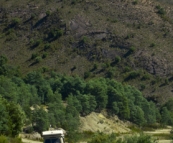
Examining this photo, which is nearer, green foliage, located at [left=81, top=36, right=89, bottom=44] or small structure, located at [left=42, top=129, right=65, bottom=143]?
small structure, located at [left=42, top=129, right=65, bottom=143]

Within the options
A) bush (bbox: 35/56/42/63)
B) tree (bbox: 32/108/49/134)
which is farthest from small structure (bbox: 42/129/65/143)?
bush (bbox: 35/56/42/63)

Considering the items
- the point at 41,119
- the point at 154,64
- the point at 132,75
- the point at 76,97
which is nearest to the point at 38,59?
the point at 132,75

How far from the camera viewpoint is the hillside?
126m


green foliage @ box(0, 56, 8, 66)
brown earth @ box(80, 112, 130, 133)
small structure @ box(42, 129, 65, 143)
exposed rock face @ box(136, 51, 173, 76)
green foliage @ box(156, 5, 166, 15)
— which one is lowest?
small structure @ box(42, 129, 65, 143)

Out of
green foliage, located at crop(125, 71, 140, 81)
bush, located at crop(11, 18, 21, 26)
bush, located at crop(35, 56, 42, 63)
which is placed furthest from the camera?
bush, located at crop(11, 18, 21, 26)

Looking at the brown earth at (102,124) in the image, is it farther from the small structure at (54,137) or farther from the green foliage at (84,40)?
the small structure at (54,137)

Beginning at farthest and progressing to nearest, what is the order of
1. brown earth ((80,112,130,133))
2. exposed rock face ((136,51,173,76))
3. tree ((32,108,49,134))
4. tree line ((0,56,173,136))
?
exposed rock face ((136,51,173,76))
brown earth ((80,112,130,133))
tree line ((0,56,173,136))
tree ((32,108,49,134))

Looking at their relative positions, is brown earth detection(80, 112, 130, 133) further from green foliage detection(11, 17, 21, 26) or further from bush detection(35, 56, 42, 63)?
green foliage detection(11, 17, 21, 26)

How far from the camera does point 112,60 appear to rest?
13000 cm

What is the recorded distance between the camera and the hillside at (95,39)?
126 metres

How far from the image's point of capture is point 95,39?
13512 centimetres

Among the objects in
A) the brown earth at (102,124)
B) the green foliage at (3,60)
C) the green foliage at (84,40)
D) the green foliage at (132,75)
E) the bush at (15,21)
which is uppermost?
the bush at (15,21)

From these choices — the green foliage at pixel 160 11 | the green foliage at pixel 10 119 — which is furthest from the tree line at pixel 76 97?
the green foliage at pixel 160 11

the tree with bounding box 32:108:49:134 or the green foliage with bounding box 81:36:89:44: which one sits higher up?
the green foliage with bounding box 81:36:89:44
